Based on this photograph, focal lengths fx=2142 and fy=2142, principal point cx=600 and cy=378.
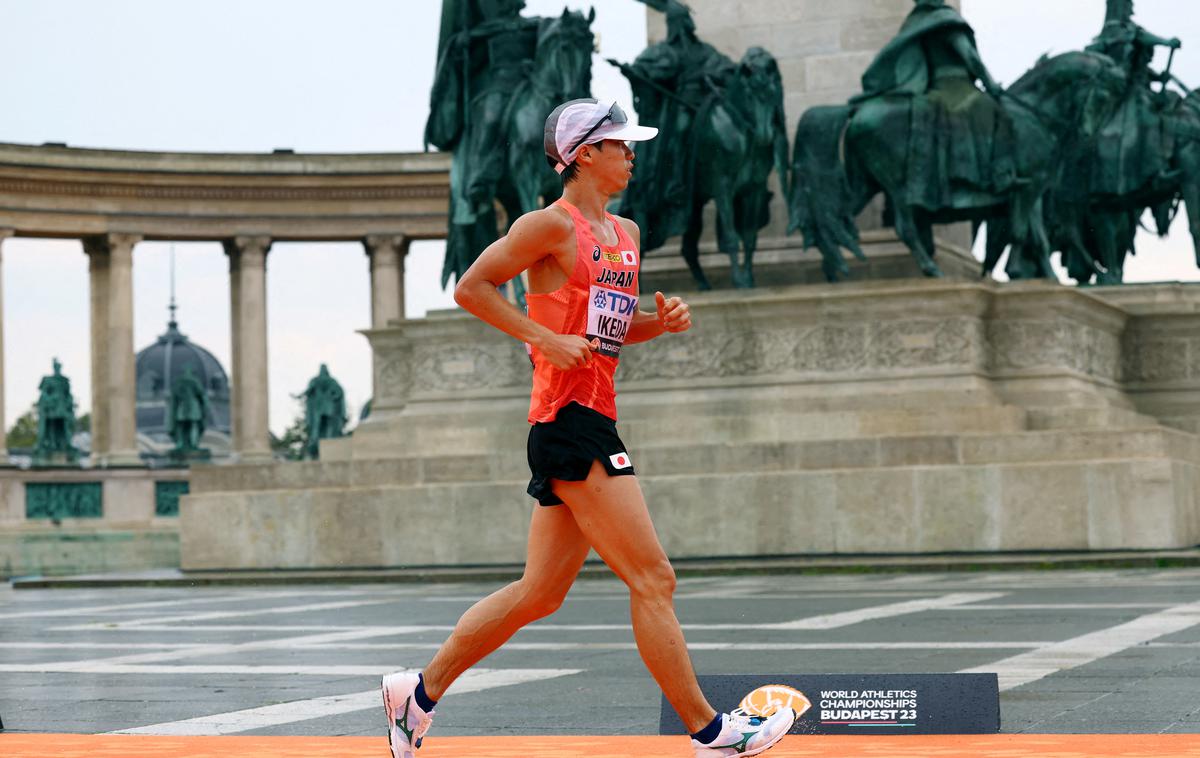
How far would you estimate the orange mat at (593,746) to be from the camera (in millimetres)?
8812

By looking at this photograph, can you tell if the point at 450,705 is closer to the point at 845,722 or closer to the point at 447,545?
the point at 845,722

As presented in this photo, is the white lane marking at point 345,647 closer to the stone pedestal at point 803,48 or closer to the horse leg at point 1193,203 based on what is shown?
the stone pedestal at point 803,48

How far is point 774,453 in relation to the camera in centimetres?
3209

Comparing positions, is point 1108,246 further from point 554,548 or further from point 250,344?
point 250,344

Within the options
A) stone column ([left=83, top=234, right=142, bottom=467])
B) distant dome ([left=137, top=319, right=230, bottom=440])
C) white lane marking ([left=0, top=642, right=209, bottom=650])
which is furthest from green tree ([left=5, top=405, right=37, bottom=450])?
white lane marking ([left=0, top=642, right=209, bottom=650])

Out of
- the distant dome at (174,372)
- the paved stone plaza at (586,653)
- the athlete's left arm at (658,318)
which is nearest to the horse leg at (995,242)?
the paved stone plaza at (586,653)

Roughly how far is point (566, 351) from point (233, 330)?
2750 inches

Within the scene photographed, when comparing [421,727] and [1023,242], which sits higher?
[1023,242]

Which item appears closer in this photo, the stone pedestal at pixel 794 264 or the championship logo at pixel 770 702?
the championship logo at pixel 770 702

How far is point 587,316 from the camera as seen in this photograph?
28.5 ft

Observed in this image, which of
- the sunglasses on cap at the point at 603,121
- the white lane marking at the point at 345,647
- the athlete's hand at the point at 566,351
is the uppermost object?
the sunglasses on cap at the point at 603,121

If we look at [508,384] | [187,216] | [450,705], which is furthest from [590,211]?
[187,216]

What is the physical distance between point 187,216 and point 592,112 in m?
Result: 68.0

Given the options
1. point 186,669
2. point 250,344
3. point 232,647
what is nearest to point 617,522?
point 186,669
